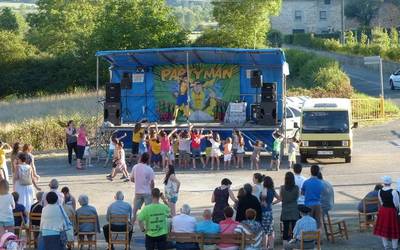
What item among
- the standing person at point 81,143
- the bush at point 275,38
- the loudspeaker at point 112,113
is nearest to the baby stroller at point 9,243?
the standing person at point 81,143

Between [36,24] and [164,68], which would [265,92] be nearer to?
[164,68]

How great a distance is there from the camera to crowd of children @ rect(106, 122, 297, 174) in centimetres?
2902

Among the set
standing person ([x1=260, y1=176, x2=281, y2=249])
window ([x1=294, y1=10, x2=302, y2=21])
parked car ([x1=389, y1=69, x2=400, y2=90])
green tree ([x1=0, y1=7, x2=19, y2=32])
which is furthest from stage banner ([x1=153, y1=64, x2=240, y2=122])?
green tree ([x1=0, y1=7, x2=19, y2=32])

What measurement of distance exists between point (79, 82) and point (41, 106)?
1233cm

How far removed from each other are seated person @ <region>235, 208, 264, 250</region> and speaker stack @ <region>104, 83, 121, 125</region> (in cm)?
1741

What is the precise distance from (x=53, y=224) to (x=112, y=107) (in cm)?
1753

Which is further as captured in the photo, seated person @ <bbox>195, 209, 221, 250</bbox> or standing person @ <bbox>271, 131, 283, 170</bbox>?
standing person @ <bbox>271, 131, 283, 170</bbox>

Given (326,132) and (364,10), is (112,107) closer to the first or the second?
(326,132)

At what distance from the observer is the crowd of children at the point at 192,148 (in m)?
29.0

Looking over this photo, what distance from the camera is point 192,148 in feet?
98.6

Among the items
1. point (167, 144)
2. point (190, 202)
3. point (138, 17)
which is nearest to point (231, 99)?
point (167, 144)

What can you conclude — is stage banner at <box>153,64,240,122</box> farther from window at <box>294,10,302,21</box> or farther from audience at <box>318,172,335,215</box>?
window at <box>294,10,302,21</box>

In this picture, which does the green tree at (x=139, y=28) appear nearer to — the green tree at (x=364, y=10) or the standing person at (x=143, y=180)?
the standing person at (x=143, y=180)

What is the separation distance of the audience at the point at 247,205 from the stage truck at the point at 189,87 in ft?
50.5
